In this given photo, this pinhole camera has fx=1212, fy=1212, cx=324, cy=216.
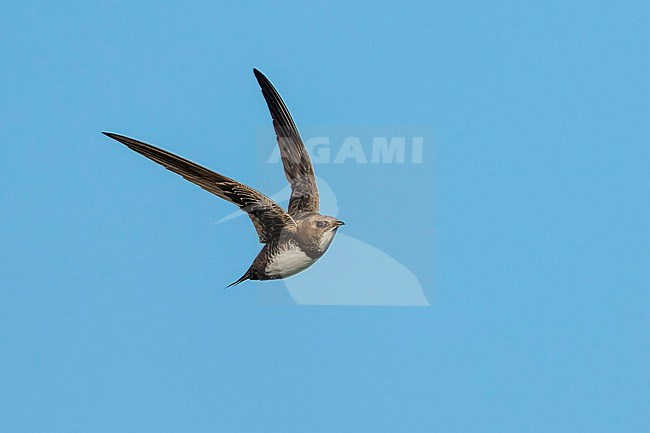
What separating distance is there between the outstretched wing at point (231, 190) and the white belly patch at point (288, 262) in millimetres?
174

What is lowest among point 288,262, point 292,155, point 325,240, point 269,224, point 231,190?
point 288,262

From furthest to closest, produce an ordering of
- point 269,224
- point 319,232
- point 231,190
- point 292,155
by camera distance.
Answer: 1. point 292,155
2. point 269,224
3. point 319,232
4. point 231,190

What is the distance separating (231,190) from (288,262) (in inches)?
24.8

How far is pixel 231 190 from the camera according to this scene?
8000 mm

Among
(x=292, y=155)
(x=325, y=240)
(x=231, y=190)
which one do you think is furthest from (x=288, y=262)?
(x=292, y=155)

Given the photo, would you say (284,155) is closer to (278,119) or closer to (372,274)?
(278,119)

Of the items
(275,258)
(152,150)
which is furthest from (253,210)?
(152,150)

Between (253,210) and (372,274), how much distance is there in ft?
4.06

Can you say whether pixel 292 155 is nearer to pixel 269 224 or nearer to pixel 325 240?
pixel 269 224

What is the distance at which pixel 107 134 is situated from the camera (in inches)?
287

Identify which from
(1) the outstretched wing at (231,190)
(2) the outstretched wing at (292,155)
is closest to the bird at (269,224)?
(1) the outstretched wing at (231,190)

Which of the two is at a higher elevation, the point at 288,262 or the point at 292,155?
the point at 292,155

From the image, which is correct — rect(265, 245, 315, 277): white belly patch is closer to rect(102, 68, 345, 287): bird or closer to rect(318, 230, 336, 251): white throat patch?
rect(102, 68, 345, 287): bird

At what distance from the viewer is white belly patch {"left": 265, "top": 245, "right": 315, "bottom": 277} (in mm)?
8141
